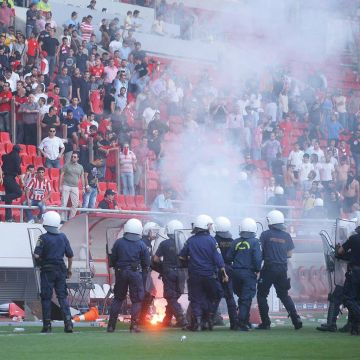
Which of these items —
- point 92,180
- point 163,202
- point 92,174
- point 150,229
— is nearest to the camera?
point 150,229

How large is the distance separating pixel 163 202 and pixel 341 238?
32.0 feet

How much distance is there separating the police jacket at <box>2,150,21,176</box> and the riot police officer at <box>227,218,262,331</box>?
731 cm

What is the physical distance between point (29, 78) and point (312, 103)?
11474 millimetres

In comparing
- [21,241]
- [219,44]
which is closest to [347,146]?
[219,44]

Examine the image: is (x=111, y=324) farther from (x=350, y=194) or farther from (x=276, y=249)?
(x=350, y=194)

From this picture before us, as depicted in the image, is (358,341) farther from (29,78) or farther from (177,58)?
(177,58)

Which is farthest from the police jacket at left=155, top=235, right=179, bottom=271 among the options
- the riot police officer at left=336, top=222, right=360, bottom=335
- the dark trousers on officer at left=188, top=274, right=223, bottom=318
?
the riot police officer at left=336, top=222, right=360, bottom=335

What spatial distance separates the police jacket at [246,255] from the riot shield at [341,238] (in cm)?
123

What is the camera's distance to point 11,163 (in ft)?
86.9

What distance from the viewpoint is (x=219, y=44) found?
36812mm

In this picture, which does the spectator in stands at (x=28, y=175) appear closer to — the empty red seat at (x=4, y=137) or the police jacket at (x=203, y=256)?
the empty red seat at (x=4, y=137)

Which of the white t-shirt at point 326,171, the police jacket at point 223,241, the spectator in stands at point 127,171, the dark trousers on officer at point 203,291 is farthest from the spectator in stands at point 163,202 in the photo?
the dark trousers on officer at point 203,291

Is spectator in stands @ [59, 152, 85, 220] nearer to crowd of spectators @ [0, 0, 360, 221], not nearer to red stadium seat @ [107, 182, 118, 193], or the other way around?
crowd of spectators @ [0, 0, 360, 221]

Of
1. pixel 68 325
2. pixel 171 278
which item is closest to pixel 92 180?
pixel 171 278
